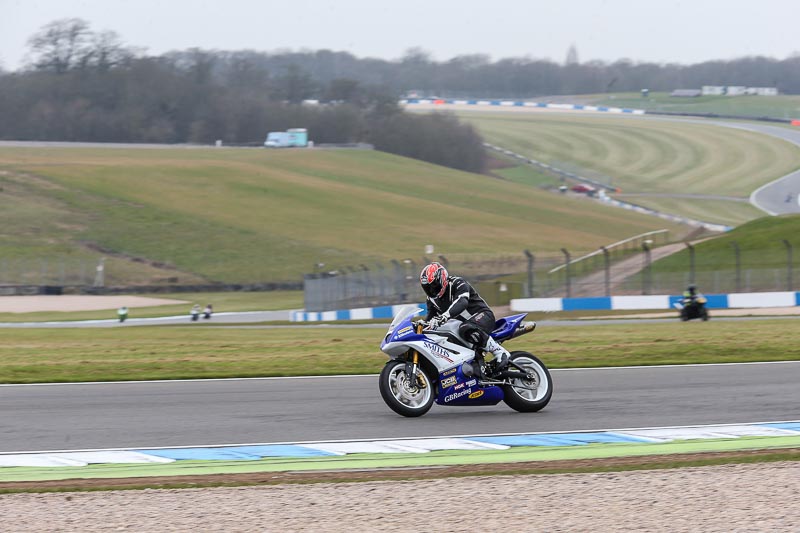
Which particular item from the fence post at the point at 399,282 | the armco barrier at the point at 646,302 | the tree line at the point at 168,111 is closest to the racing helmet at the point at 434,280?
the armco barrier at the point at 646,302

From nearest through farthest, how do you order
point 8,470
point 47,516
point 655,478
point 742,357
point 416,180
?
point 47,516 < point 655,478 < point 8,470 < point 742,357 < point 416,180

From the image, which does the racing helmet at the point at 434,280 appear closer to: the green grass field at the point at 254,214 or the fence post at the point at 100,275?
the green grass field at the point at 254,214

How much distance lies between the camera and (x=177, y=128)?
5364 inches

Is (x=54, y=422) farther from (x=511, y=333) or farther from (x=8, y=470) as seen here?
(x=511, y=333)

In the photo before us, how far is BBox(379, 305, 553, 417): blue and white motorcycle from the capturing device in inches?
460

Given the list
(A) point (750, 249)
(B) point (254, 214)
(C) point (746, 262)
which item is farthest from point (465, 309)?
(B) point (254, 214)

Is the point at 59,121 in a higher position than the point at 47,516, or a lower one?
higher

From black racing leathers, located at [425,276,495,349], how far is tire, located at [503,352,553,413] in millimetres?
462

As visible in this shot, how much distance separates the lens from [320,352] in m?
21.2

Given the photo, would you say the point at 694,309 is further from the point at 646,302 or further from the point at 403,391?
the point at 403,391

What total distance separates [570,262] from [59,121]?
337ft

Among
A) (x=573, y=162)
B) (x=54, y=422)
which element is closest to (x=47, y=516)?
(x=54, y=422)

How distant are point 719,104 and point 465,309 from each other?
164m

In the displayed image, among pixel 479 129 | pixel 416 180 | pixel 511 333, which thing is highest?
pixel 479 129
